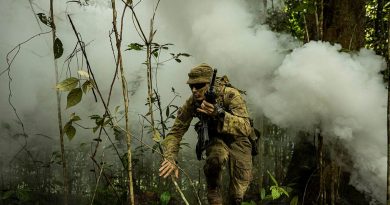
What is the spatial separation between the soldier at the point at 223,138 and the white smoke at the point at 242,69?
1505mm

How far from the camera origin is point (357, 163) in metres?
5.55

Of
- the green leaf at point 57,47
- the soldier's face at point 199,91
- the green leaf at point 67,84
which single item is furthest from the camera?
the soldier's face at point 199,91

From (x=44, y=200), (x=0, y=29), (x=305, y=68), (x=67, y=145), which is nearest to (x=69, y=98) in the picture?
(x=305, y=68)

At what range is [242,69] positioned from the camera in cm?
720

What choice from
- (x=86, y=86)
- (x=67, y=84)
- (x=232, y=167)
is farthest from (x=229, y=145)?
(x=67, y=84)

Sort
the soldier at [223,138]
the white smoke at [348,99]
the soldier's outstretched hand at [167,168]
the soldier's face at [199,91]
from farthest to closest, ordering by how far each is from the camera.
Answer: the white smoke at [348,99]
the soldier's face at [199,91]
the soldier at [223,138]
the soldier's outstretched hand at [167,168]

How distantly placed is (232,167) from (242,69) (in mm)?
3239

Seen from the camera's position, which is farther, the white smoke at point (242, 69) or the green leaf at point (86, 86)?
the white smoke at point (242, 69)

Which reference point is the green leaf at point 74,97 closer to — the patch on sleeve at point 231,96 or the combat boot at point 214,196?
the patch on sleeve at point 231,96

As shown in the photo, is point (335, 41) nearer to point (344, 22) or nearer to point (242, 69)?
point (344, 22)

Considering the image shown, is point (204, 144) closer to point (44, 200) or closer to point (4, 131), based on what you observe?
point (44, 200)

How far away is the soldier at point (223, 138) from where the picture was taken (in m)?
3.98

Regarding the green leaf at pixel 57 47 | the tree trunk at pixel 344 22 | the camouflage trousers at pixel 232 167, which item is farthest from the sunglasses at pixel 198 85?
the tree trunk at pixel 344 22

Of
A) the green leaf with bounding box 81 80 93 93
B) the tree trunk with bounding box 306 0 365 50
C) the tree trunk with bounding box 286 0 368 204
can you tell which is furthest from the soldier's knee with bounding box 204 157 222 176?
the tree trunk with bounding box 306 0 365 50
